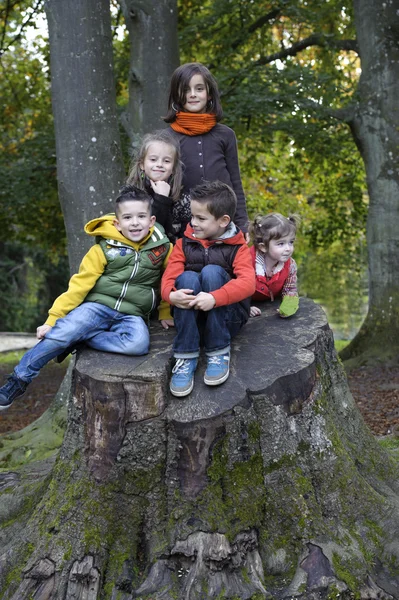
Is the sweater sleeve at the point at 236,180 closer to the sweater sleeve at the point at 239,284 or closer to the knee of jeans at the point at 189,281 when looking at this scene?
the sweater sleeve at the point at 239,284

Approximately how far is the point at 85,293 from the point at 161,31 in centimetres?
574

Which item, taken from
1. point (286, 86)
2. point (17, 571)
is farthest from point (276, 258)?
point (286, 86)

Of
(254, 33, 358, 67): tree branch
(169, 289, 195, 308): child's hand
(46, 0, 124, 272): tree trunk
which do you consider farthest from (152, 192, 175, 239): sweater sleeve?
(254, 33, 358, 67): tree branch

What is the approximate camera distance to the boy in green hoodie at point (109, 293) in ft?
13.2

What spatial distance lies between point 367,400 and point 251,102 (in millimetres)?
5137

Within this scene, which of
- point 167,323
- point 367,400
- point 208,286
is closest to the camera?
point 208,286

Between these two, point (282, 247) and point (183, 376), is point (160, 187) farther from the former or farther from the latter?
point (183, 376)

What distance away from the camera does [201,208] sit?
13.0ft

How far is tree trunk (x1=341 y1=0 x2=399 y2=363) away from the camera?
401 inches

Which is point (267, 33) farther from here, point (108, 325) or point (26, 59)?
point (108, 325)

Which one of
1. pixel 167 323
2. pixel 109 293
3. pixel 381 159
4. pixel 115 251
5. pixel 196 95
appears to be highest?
pixel 196 95

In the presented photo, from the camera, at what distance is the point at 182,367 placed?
12.1 ft

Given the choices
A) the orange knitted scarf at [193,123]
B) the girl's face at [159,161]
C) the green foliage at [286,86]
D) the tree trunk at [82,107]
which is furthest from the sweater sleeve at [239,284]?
the green foliage at [286,86]

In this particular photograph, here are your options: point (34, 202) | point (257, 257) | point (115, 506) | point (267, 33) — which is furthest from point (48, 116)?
point (115, 506)
